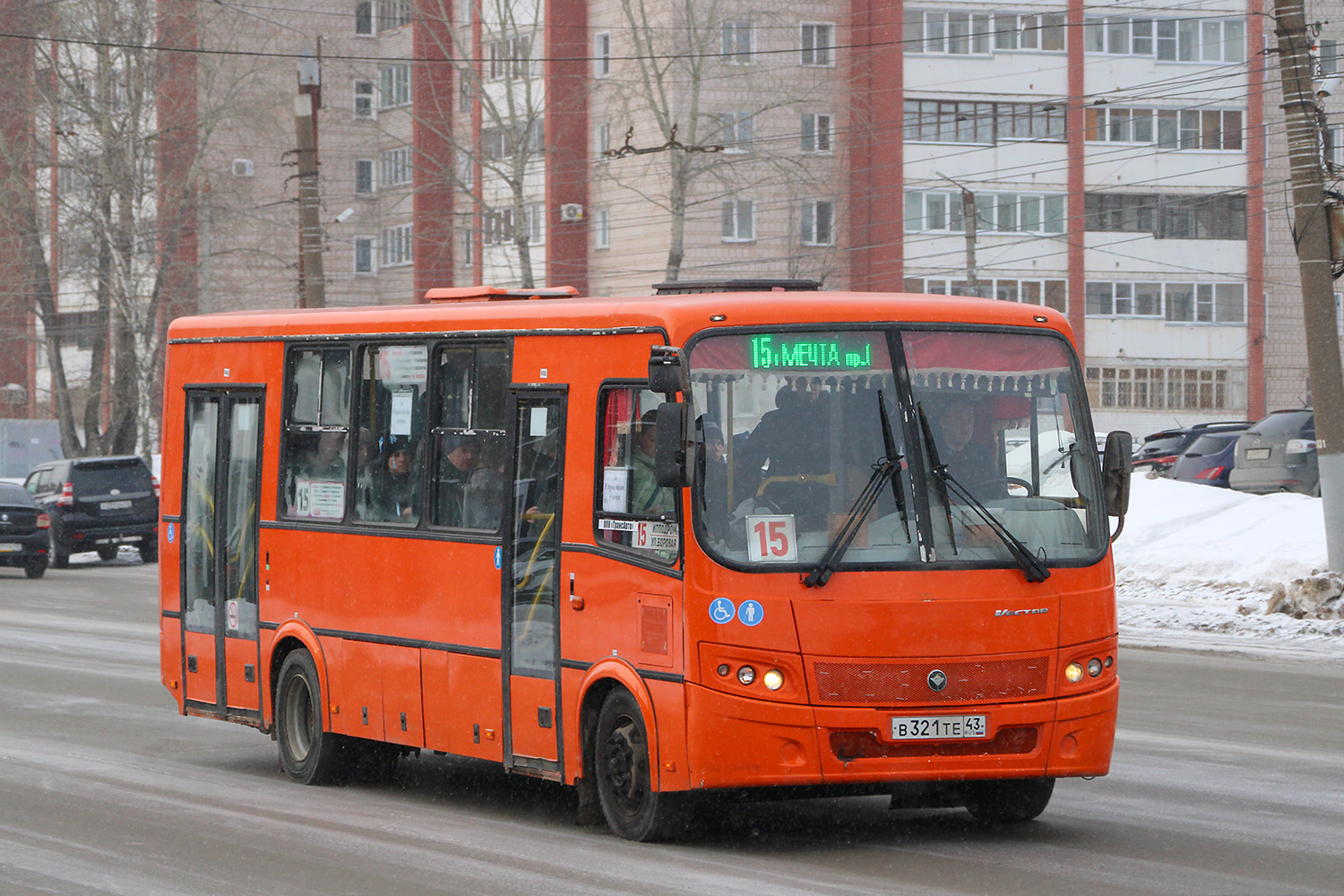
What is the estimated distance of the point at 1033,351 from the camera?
912 cm

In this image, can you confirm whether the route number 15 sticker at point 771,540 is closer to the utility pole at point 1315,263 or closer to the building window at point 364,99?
the utility pole at point 1315,263

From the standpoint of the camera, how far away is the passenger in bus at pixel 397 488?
415 inches

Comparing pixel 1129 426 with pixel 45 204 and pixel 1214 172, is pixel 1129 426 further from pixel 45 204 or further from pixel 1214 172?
pixel 45 204

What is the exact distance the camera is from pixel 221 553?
12211 mm

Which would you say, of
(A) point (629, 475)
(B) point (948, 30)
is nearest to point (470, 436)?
(A) point (629, 475)

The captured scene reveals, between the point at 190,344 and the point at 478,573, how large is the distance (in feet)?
12.2

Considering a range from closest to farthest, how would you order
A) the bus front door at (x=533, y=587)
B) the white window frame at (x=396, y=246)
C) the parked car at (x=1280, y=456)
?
the bus front door at (x=533, y=587) → the parked car at (x=1280, y=456) → the white window frame at (x=396, y=246)

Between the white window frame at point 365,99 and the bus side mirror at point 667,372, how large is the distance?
2536 inches

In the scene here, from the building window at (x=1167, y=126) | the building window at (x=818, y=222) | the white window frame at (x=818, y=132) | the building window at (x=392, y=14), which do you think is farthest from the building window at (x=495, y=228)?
the building window at (x=1167, y=126)

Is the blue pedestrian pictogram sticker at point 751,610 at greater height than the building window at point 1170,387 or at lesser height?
lesser

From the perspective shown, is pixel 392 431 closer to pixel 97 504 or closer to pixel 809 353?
pixel 809 353

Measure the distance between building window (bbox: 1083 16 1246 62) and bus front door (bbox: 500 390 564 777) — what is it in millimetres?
55748

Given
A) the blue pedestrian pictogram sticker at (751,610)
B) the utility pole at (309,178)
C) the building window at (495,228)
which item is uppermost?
the building window at (495,228)

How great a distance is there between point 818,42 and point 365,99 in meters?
20.0
